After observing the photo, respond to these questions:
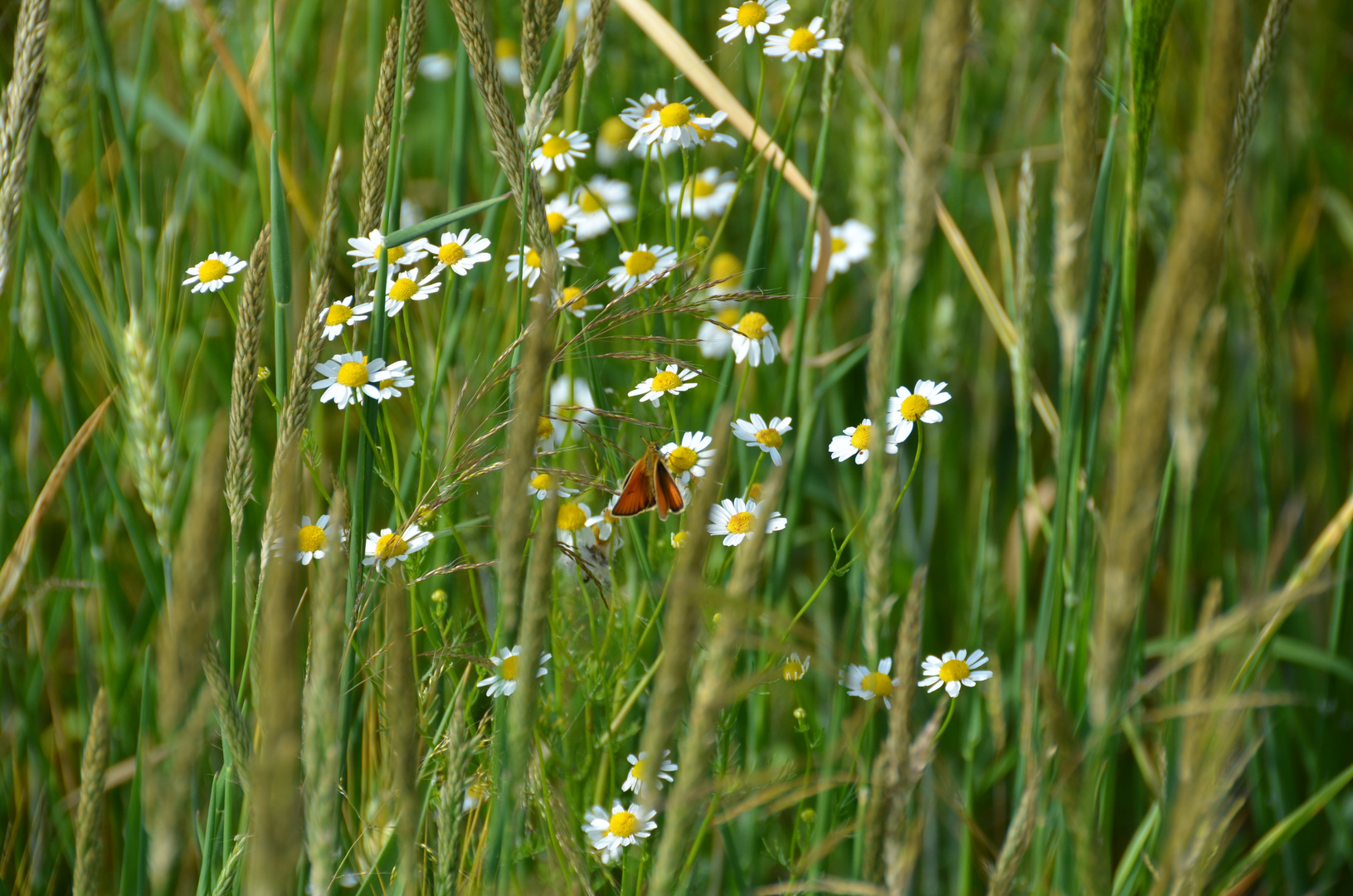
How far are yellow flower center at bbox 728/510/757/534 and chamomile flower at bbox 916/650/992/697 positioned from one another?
0.22 meters

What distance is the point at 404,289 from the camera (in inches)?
39.2

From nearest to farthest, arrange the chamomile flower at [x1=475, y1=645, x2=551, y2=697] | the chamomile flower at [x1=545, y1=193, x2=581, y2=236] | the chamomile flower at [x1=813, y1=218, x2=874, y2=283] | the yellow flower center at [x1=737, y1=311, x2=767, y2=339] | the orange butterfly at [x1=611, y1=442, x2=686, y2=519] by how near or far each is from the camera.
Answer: the chamomile flower at [x1=475, y1=645, x2=551, y2=697] < the orange butterfly at [x1=611, y1=442, x2=686, y2=519] < the yellow flower center at [x1=737, y1=311, x2=767, y2=339] < the chamomile flower at [x1=545, y1=193, x2=581, y2=236] < the chamomile flower at [x1=813, y1=218, x2=874, y2=283]

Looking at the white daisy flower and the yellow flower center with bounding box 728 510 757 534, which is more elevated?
the white daisy flower

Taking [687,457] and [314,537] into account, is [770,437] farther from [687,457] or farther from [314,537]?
[314,537]

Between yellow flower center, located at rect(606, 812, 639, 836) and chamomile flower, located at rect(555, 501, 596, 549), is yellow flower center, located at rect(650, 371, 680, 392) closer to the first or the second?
chamomile flower, located at rect(555, 501, 596, 549)

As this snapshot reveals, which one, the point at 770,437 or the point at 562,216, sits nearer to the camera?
the point at 770,437

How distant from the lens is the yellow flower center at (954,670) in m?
1.02

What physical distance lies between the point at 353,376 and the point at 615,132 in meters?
0.82

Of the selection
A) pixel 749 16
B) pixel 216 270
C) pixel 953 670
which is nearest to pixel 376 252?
pixel 216 270

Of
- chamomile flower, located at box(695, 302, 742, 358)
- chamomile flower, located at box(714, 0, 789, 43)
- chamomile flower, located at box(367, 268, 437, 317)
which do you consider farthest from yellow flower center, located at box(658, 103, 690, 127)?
chamomile flower, located at box(367, 268, 437, 317)

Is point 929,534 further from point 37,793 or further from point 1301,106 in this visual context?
point 37,793

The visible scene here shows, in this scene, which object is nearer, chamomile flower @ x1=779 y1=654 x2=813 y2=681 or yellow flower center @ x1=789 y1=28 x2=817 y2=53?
chamomile flower @ x1=779 y1=654 x2=813 y2=681

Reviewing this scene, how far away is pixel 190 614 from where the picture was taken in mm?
393

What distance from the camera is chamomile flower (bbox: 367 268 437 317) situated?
0.96m
